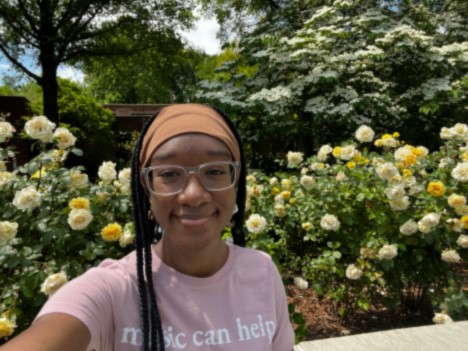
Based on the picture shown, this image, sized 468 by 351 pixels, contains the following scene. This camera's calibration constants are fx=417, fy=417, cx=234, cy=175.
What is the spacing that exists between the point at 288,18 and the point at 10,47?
7.25 metres

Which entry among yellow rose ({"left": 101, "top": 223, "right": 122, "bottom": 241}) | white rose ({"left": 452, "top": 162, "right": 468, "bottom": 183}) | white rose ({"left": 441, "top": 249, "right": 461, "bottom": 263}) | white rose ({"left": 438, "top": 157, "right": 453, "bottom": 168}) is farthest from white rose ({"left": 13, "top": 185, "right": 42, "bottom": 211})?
white rose ({"left": 438, "top": 157, "right": 453, "bottom": 168})

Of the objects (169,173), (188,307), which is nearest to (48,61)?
(169,173)

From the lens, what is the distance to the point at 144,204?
4.33 ft

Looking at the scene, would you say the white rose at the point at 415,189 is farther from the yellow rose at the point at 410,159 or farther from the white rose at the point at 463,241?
the white rose at the point at 463,241

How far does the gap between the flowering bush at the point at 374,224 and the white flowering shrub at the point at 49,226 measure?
3.08 feet

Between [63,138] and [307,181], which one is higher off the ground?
[63,138]

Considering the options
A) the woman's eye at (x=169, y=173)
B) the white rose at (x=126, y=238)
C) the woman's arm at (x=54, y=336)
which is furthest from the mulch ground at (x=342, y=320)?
the woman's arm at (x=54, y=336)

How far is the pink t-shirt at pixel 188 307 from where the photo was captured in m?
1.02

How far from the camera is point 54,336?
2.97ft

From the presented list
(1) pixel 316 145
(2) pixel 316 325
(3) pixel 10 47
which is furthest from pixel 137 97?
(2) pixel 316 325

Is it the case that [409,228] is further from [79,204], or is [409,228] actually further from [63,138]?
[63,138]

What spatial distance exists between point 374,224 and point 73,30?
10.1m

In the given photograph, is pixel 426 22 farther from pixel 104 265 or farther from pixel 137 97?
pixel 137 97

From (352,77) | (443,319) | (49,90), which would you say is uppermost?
(352,77)
